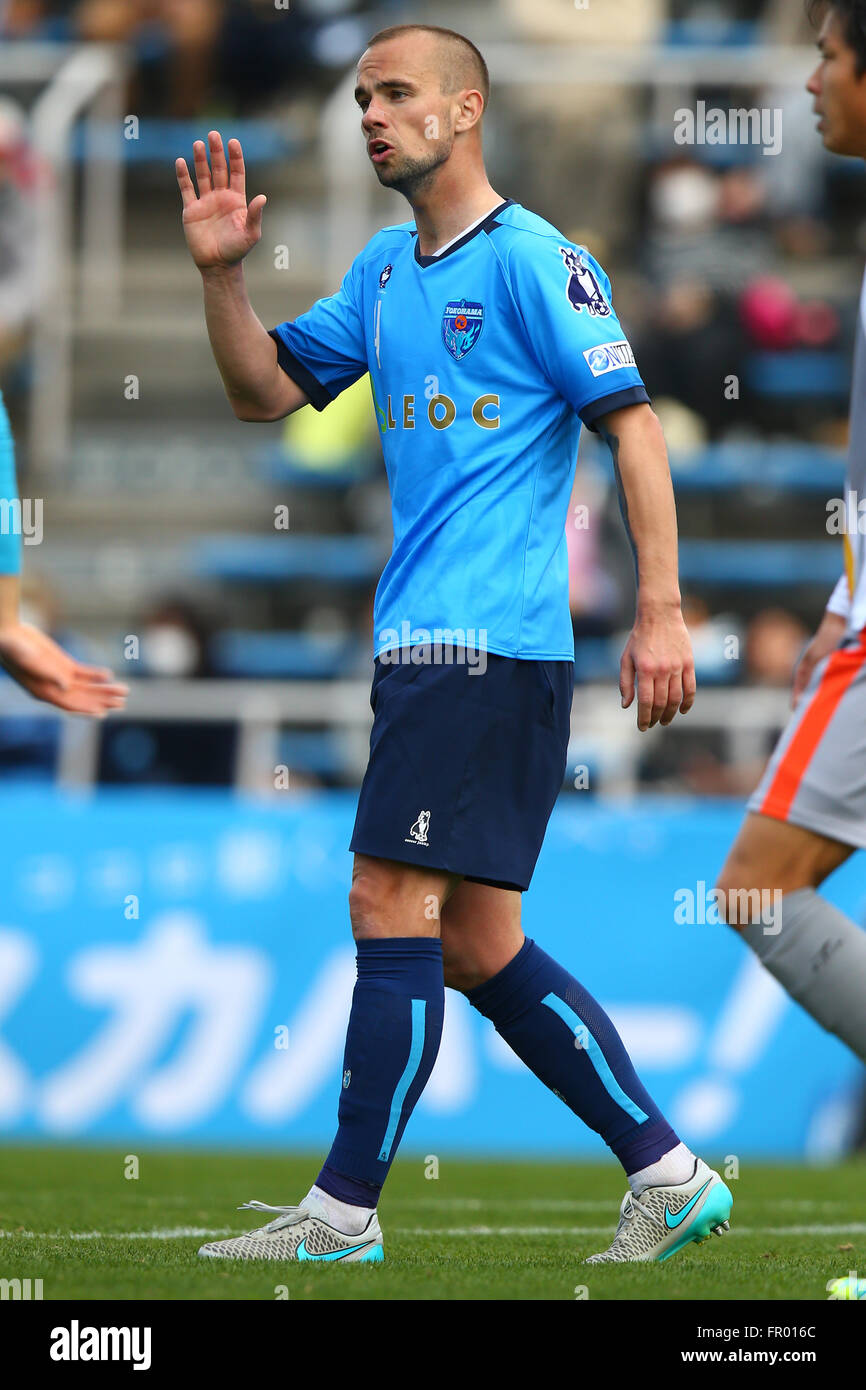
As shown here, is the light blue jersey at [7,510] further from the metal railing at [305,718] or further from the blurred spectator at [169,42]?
the blurred spectator at [169,42]

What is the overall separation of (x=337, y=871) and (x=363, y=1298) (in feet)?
18.9

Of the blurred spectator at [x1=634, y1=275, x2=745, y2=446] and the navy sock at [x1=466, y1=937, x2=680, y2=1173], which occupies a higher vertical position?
the blurred spectator at [x1=634, y1=275, x2=745, y2=446]

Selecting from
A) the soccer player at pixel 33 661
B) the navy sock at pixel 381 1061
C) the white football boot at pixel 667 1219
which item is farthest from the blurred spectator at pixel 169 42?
the white football boot at pixel 667 1219

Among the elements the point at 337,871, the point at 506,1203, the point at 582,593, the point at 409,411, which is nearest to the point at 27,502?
the point at 582,593

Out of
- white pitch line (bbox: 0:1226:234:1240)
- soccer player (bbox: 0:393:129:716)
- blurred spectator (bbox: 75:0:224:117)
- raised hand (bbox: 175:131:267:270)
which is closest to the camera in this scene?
raised hand (bbox: 175:131:267:270)

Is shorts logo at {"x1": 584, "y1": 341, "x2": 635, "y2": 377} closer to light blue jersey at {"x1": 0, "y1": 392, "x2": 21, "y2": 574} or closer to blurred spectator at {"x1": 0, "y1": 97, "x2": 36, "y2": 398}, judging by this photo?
light blue jersey at {"x1": 0, "y1": 392, "x2": 21, "y2": 574}

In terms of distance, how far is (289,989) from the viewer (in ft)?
28.2

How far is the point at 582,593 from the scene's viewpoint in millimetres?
10742

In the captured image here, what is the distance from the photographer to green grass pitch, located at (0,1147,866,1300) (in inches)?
129

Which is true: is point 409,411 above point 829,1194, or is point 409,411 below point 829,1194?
above

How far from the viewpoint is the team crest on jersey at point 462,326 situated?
152 inches

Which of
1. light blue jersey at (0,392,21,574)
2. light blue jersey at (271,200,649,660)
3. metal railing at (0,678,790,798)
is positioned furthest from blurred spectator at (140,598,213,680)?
light blue jersey at (271,200,649,660)

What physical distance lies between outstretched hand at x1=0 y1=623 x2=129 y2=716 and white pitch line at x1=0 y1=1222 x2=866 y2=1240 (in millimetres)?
1145
